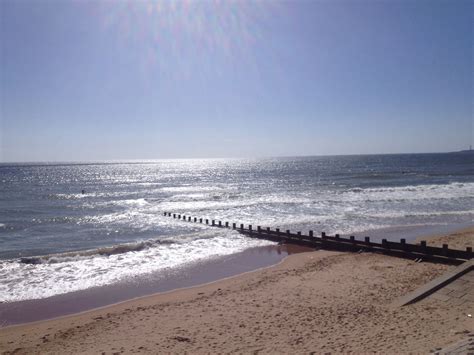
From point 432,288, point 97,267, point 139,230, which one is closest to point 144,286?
point 97,267

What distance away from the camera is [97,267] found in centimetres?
1909

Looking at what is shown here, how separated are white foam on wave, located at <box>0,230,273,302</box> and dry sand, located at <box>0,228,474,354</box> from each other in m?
3.49

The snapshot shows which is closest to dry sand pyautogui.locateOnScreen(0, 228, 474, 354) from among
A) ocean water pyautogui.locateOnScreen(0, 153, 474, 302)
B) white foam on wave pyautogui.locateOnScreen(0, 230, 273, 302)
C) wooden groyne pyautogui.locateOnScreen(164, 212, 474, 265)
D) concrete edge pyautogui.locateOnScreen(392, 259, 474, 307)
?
concrete edge pyautogui.locateOnScreen(392, 259, 474, 307)

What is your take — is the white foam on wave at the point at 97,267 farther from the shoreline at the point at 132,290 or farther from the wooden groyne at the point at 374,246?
the wooden groyne at the point at 374,246

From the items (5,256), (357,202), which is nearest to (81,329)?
(5,256)

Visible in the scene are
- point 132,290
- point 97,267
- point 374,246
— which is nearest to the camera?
point 132,290

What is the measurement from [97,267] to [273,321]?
11232mm

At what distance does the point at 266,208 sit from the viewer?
41.6 meters

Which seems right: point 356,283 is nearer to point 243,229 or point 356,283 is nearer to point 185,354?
point 185,354

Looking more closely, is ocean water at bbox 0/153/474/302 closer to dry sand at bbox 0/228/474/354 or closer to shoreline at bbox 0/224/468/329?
shoreline at bbox 0/224/468/329

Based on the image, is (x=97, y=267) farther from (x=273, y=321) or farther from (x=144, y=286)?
(x=273, y=321)

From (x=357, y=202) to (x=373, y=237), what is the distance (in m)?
18.7

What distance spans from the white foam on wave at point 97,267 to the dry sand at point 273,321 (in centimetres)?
349

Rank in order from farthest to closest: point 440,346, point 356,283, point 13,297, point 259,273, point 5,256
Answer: point 5,256 → point 259,273 → point 13,297 → point 356,283 → point 440,346
